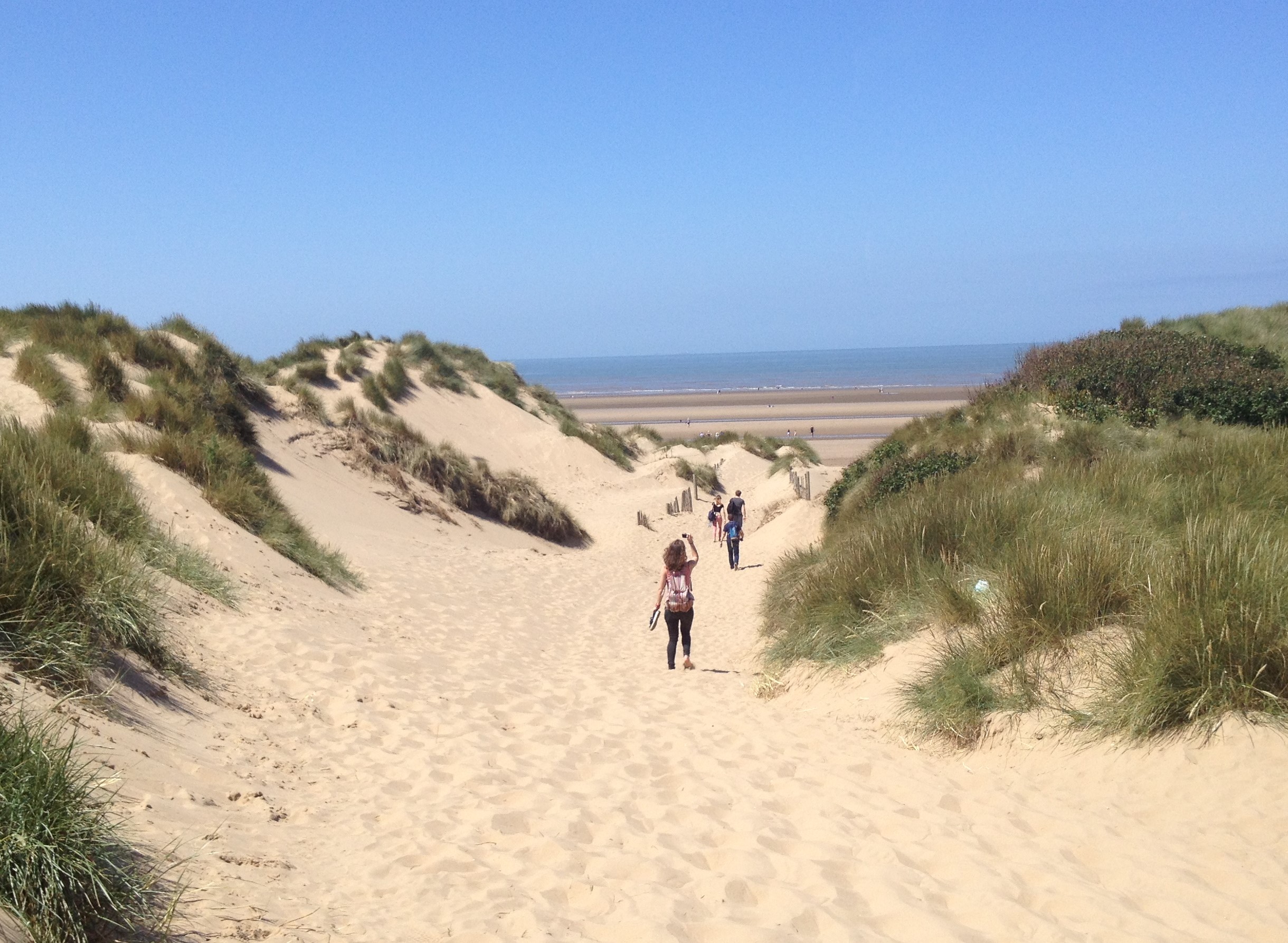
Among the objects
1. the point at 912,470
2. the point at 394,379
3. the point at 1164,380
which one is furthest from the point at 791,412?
the point at 912,470

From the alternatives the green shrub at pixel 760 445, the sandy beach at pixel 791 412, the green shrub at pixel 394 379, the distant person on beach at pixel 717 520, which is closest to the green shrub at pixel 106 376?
the distant person on beach at pixel 717 520

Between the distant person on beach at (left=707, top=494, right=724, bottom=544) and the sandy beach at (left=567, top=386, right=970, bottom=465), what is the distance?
57.6 ft

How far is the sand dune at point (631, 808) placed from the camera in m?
3.96

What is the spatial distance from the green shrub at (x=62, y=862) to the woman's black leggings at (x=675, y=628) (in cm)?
704

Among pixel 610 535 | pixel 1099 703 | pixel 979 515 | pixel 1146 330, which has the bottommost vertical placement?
pixel 610 535

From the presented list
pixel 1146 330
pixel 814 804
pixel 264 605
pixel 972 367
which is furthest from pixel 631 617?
pixel 972 367

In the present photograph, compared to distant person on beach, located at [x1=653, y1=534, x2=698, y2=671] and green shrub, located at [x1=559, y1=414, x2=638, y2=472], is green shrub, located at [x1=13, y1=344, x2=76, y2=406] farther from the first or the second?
green shrub, located at [x1=559, y1=414, x2=638, y2=472]

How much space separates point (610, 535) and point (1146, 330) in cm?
1346

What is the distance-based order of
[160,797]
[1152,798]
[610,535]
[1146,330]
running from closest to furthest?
[160,797]
[1152,798]
[1146,330]
[610,535]

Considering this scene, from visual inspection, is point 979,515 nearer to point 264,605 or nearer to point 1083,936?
point 1083,936

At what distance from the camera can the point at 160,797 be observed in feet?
14.0

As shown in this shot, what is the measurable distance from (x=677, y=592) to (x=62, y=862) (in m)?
7.50

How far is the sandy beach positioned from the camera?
52562 millimetres

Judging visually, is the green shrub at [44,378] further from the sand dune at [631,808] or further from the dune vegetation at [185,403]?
the sand dune at [631,808]
